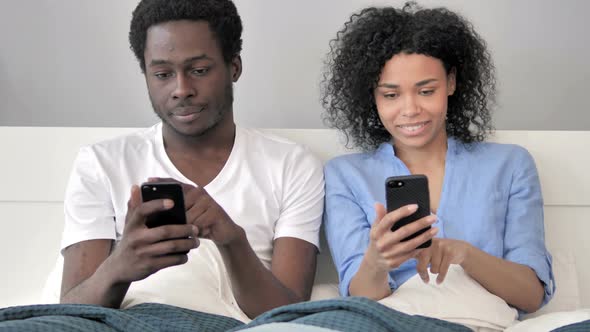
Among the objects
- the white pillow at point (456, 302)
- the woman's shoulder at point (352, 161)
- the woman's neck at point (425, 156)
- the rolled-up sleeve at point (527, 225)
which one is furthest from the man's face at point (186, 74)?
the rolled-up sleeve at point (527, 225)

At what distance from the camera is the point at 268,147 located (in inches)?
73.5

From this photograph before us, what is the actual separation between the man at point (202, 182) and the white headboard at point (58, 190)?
0.78ft

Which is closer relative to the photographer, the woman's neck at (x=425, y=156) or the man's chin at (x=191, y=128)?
the man's chin at (x=191, y=128)

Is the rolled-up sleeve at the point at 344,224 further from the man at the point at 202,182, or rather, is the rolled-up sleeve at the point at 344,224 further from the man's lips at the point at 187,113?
the man's lips at the point at 187,113

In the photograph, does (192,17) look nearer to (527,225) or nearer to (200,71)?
(200,71)

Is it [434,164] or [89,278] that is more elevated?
[434,164]

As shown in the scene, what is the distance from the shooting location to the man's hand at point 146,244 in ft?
4.62

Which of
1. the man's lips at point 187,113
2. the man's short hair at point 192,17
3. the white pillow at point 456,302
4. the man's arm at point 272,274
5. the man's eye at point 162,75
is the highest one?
the man's short hair at point 192,17

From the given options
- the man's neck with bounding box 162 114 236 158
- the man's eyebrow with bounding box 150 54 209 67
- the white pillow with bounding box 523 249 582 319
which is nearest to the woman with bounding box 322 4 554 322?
the white pillow with bounding box 523 249 582 319

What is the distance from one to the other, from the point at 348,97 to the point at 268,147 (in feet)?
0.72

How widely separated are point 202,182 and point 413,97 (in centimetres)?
47

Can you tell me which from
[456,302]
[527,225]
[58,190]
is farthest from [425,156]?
[58,190]

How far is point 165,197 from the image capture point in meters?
1.39

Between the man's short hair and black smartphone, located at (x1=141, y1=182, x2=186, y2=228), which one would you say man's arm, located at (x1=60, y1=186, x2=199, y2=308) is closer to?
Result: black smartphone, located at (x1=141, y1=182, x2=186, y2=228)
